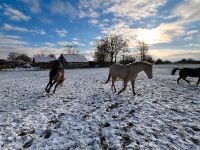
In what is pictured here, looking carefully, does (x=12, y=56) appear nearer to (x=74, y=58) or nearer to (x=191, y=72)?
(x=74, y=58)

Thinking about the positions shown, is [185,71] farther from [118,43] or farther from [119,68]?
[118,43]

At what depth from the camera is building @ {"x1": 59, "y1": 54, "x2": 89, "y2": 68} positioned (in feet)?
256

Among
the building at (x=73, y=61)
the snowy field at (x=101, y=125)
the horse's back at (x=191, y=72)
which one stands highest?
the building at (x=73, y=61)

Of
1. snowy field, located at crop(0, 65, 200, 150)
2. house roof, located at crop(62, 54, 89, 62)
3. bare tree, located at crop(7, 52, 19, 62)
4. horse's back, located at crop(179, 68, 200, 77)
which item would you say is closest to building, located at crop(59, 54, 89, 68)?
house roof, located at crop(62, 54, 89, 62)

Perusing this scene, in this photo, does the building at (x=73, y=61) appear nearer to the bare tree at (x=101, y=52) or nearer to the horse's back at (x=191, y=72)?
the bare tree at (x=101, y=52)

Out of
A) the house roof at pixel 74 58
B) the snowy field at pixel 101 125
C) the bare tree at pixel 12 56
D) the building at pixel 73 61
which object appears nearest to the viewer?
the snowy field at pixel 101 125

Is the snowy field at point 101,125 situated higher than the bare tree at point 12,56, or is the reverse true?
the bare tree at point 12,56

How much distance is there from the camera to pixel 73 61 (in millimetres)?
79250

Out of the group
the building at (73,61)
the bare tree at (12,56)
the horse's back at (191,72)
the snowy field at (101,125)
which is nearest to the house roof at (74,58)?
the building at (73,61)

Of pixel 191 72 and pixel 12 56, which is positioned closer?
pixel 191 72

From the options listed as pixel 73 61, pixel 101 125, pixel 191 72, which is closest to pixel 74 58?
pixel 73 61

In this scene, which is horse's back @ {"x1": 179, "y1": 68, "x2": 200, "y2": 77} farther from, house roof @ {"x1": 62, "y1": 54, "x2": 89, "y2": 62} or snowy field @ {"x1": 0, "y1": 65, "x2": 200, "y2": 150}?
house roof @ {"x1": 62, "y1": 54, "x2": 89, "y2": 62}

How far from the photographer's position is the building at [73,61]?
78012 millimetres

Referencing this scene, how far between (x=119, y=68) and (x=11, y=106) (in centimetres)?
592
